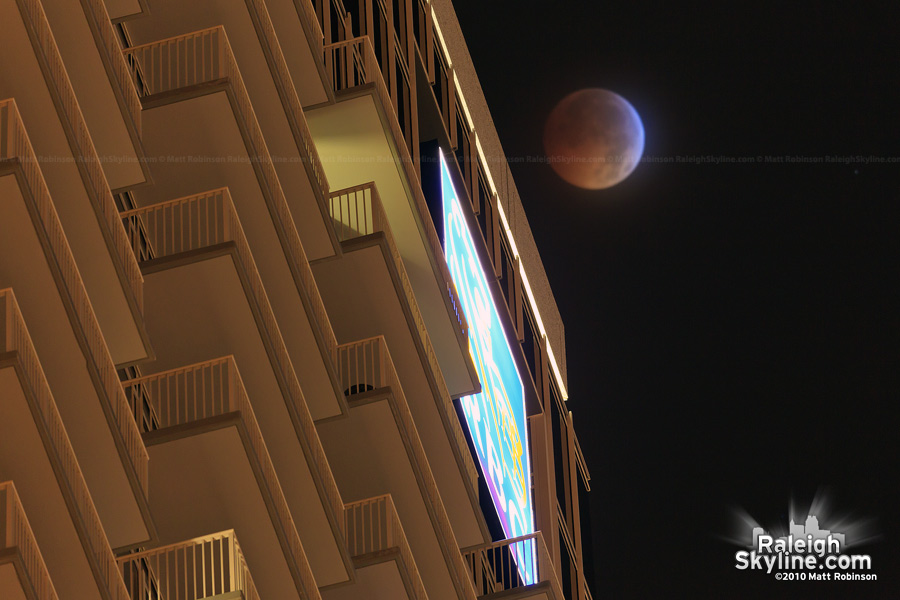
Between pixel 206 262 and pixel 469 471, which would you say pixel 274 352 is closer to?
pixel 206 262

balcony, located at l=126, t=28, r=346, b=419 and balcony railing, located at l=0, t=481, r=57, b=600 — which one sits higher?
balcony, located at l=126, t=28, r=346, b=419

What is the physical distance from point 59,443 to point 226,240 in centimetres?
487

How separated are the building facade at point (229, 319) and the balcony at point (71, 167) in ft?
0.08

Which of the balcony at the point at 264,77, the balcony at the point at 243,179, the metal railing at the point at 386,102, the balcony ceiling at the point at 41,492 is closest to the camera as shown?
the balcony ceiling at the point at 41,492

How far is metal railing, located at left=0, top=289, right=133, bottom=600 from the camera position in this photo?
1490 centimetres

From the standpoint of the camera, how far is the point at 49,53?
57.7 feet

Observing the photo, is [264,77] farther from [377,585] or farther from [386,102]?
[377,585]

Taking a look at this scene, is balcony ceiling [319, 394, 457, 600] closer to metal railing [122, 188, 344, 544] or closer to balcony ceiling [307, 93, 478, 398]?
metal railing [122, 188, 344, 544]

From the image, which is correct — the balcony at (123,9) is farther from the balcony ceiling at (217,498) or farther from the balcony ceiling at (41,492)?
the balcony ceiling at (41,492)

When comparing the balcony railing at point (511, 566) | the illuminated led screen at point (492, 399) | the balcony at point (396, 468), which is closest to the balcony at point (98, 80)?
the balcony at point (396, 468)

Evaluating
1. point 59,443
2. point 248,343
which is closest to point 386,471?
point 248,343

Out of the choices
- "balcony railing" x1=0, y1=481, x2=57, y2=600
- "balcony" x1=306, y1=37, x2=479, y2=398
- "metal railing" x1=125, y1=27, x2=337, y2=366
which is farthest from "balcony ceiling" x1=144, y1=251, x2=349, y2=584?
"balcony" x1=306, y1=37, x2=479, y2=398

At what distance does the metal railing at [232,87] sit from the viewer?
20.9 meters

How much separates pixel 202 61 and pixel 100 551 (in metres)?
8.03
